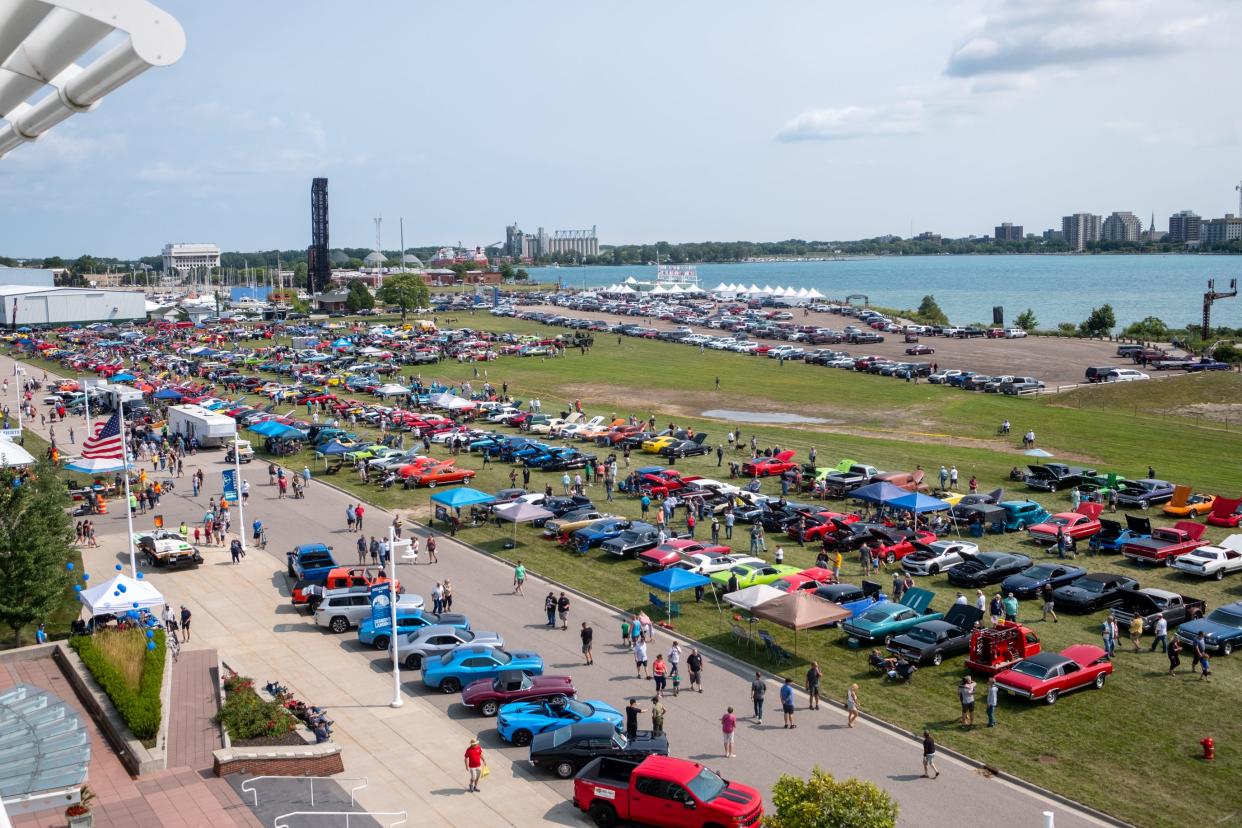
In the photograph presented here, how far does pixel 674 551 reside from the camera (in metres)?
31.6

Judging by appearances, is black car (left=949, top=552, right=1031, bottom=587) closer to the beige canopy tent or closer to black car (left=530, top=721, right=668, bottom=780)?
the beige canopy tent

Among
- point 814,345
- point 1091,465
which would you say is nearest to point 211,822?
point 1091,465

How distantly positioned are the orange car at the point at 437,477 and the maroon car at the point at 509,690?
74.4 ft

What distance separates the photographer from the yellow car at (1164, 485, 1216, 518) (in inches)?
1457

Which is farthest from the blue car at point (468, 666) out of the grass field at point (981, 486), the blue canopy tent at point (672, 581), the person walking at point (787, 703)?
the person walking at point (787, 703)

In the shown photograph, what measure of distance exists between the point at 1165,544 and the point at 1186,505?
245 inches

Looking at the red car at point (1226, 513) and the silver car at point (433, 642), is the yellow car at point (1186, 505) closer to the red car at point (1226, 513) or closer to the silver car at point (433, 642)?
the red car at point (1226, 513)

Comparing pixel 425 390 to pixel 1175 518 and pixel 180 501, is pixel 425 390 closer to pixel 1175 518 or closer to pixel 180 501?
pixel 180 501

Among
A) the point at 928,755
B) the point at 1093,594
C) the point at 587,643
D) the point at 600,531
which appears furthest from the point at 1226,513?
the point at 587,643

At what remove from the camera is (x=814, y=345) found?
10031cm

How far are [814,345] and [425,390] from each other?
44.1 metres

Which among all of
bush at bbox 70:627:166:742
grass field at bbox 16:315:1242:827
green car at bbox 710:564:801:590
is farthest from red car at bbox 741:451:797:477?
bush at bbox 70:627:166:742

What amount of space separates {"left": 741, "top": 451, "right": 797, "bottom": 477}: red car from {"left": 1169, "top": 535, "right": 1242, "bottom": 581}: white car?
1675 cm

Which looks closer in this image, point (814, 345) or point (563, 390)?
point (563, 390)
